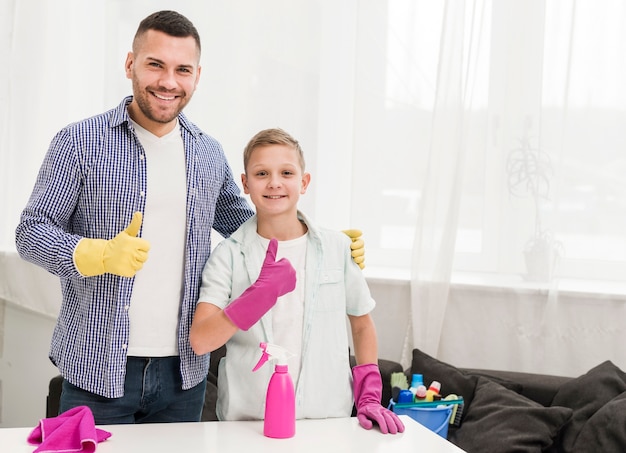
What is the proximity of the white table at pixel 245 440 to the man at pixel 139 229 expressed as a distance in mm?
193

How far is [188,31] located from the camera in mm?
1923

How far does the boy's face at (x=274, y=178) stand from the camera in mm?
1894

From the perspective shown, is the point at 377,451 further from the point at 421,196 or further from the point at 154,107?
the point at 421,196

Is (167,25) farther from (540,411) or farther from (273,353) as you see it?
(540,411)

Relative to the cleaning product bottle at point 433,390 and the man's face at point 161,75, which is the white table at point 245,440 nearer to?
the man's face at point 161,75

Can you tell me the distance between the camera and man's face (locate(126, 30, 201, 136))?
1.88 metres

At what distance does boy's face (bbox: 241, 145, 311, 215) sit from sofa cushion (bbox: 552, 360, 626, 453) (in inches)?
49.5

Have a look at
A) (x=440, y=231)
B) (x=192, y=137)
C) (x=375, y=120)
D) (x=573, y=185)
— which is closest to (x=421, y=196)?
(x=440, y=231)

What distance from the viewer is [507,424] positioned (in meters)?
2.51

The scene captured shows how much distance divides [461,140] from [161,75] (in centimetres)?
137

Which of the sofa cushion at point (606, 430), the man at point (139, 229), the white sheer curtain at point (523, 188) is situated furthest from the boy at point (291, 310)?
the white sheer curtain at point (523, 188)

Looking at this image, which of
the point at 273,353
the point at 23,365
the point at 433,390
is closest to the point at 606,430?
the point at 433,390

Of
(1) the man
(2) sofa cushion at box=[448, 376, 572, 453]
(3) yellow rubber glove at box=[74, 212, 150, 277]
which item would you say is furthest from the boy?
(2) sofa cushion at box=[448, 376, 572, 453]

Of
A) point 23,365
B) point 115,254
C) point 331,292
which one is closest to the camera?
point 115,254
